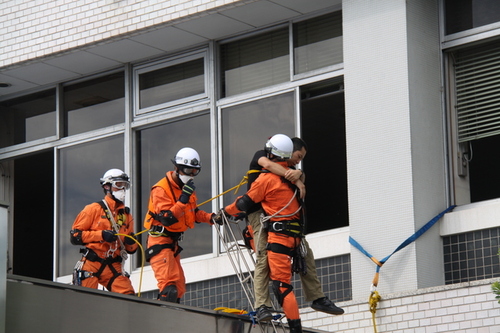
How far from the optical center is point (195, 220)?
12.2m

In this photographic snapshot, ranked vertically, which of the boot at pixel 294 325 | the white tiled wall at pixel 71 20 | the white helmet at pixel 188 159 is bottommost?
the boot at pixel 294 325

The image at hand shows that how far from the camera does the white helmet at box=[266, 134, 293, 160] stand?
10719mm

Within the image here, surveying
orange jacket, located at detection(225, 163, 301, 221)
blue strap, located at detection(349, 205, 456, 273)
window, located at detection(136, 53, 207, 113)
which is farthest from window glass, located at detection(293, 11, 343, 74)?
orange jacket, located at detection(225, 163, 301, 221)

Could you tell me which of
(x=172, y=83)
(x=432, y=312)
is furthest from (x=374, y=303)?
(x=172, y=83)

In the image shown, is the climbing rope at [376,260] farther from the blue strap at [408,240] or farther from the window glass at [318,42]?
the window glass at [318,42]

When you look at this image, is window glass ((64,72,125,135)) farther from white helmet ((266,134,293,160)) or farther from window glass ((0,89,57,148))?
white helmet ((266,134,293,160))

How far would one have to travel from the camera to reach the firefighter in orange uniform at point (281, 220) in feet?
33.5

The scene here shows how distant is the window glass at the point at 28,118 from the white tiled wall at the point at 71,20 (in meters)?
1.24

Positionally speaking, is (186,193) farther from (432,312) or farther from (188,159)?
(432,312)

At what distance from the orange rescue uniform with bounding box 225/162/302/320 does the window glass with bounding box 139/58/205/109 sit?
5.91m

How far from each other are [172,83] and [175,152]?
3.67 ft

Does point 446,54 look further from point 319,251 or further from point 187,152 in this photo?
point 187,152

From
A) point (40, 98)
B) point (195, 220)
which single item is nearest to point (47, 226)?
point (40, 98)

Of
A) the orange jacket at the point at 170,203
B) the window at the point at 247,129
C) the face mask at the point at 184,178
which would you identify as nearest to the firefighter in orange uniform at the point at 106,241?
the orange jacket at the point at 170,203
